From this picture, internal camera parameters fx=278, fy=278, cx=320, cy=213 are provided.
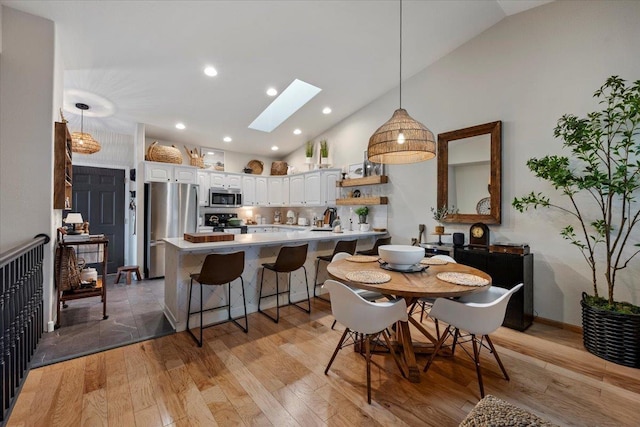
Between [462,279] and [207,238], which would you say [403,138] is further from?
[207,238]

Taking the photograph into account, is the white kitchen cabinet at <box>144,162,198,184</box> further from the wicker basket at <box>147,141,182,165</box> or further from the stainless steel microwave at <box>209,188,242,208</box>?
the stainless steel microwave at <box>209,188,242,208</box>

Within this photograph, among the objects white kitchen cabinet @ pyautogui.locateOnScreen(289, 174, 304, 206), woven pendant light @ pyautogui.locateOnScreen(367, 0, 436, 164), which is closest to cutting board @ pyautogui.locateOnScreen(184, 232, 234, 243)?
woven pendant light @ pyautogui.locateOnScreen(367, 0, 436, 164)

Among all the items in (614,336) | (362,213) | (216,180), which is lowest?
(614,336)

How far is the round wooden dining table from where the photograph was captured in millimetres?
1771

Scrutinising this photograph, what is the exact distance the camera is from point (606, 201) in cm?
281

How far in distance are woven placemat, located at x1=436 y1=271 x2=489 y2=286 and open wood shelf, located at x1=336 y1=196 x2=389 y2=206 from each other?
270cm

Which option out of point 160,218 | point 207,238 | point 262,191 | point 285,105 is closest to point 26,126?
point 207,238

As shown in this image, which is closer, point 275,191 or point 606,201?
point 606,201

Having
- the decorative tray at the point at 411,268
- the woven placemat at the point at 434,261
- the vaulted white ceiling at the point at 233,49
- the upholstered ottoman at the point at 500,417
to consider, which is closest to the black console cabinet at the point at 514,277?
the woven placemat at the point at 434,261

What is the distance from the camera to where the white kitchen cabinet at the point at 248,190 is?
6507 millimetres

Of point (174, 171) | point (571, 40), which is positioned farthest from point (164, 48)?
point (571, 40)

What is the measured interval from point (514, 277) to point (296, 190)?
4430 millimetres

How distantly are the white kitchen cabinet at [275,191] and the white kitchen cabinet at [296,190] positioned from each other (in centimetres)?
43

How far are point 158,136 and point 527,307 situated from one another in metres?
6.62
